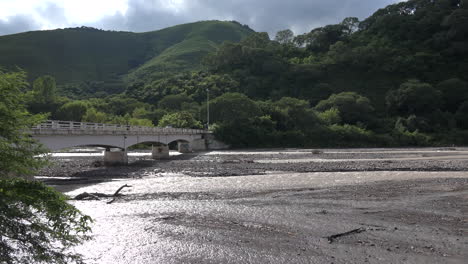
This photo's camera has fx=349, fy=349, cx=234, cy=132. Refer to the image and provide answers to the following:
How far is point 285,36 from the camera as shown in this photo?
191 metres

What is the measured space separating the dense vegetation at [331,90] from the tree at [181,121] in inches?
12.0

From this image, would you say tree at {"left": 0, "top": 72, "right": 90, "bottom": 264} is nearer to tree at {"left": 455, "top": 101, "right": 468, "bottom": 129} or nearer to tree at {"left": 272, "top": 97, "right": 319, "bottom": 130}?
tree at {"left": 272, "top": 97, "right": 319, "bottom": 130}

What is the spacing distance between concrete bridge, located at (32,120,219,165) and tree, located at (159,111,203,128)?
23941 mm

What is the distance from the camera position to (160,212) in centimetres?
1440

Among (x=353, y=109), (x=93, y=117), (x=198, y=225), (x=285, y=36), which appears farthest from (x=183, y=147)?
(x=285, y=36)

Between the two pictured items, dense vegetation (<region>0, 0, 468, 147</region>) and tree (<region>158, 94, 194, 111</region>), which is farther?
tree (<region>158, 94, 194, 111</region>)

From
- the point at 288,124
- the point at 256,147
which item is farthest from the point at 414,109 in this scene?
the point at 256,147

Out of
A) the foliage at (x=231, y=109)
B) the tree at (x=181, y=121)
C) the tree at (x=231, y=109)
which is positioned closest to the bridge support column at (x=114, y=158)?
the foliage at (x=231, y=109)

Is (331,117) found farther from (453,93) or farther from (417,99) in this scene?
(453,93)

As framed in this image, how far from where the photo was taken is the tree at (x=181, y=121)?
8782 centimetres

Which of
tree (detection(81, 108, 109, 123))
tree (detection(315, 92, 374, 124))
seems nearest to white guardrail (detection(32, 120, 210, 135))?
tree (detection(81, 108, 109, 123))

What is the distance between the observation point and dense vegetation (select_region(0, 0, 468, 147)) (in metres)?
85.8

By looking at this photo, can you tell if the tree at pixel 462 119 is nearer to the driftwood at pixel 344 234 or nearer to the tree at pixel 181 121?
the tree at pixel 181 121

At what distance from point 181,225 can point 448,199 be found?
12437 millimetres
